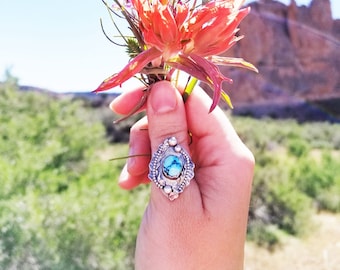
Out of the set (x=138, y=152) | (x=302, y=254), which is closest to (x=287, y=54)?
(x=302, y=254)

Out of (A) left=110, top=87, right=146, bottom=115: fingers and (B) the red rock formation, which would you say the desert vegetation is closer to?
(A) left=110, top=87, right=146, bottom=115: fingers

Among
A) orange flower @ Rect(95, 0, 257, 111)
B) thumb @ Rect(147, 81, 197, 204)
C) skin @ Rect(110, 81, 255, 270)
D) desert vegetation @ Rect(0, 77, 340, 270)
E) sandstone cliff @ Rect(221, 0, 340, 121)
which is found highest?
orange flower @ Rect(95, 0, 257, 111)

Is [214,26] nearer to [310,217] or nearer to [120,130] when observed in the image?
[310,217]

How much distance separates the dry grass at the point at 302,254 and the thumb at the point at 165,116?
15.0 ft

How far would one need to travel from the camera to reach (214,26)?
830mm

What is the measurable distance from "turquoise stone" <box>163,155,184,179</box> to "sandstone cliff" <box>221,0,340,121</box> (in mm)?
16909

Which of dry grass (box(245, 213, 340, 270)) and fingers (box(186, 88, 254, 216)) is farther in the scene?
dry grass (box(245, 213, 340, 270))

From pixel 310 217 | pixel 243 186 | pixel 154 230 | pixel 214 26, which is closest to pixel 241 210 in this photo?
pixel 243 186

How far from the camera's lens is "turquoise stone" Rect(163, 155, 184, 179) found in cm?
92

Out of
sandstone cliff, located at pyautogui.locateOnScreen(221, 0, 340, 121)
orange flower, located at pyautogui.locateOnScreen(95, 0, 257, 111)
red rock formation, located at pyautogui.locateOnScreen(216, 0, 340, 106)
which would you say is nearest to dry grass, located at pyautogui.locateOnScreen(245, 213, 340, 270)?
orange flower, located at pyautogui.locateOnScreen(95, 0, 257, 111)

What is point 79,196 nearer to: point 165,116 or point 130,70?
point 165,116

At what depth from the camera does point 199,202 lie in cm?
98

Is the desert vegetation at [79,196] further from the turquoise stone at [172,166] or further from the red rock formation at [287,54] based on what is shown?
the red rock formation at [287,54]

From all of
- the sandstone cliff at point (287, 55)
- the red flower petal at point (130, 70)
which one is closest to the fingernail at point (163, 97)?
the red flower petal at point (130, 70)
